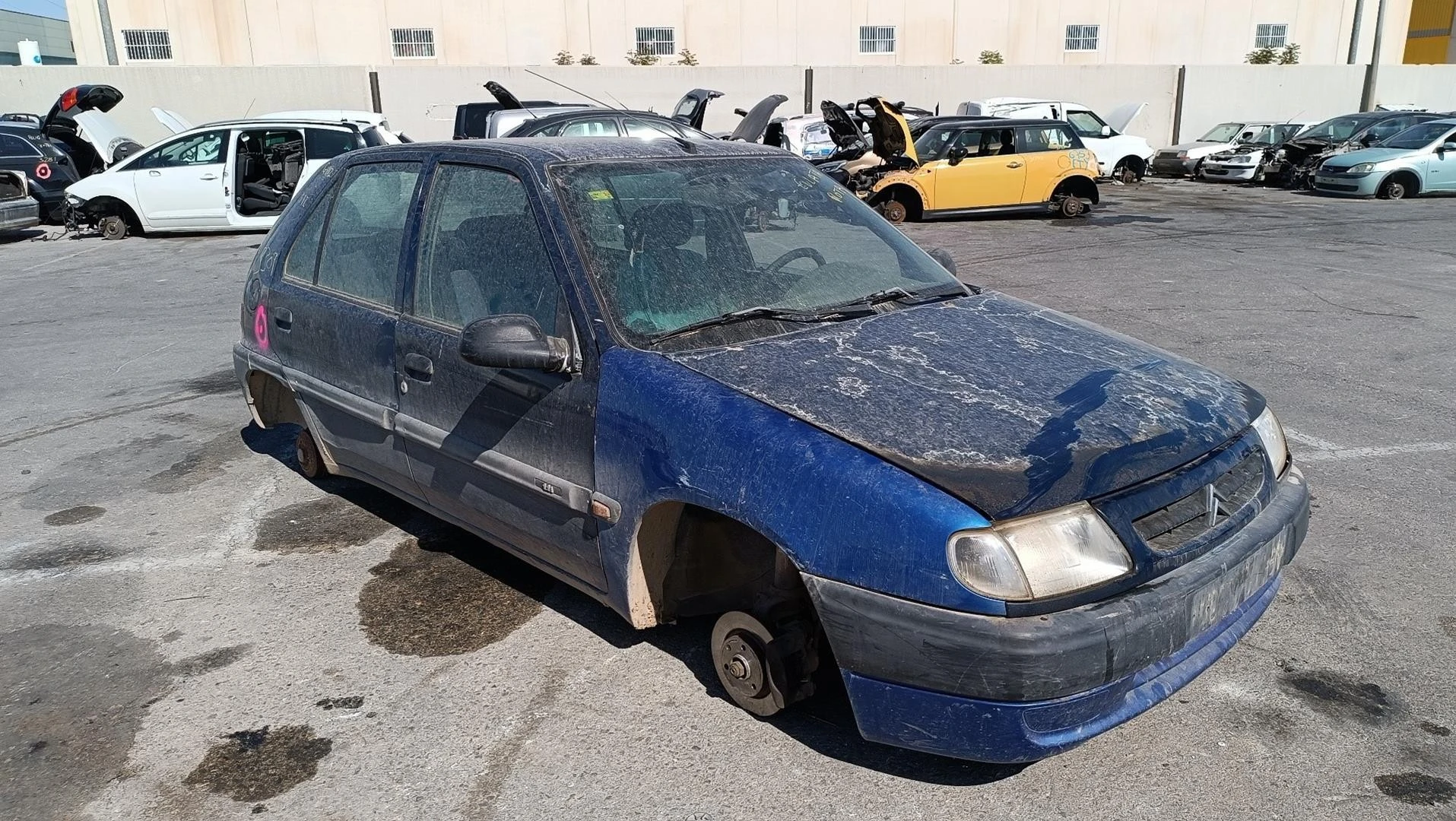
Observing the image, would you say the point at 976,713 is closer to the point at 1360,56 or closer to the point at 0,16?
the point at 1360,56

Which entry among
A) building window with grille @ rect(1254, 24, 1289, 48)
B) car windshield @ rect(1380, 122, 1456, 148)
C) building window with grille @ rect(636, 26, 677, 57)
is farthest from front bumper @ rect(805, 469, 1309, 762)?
building window with grille @ rect(1254, 24, 1289, 48)

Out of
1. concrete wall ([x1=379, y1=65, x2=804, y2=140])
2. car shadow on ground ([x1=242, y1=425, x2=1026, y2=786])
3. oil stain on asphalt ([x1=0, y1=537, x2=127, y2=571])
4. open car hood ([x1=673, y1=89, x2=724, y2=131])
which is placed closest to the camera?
car shadow on ground ([x1=242, y1=425, x2=1026, y2=786])

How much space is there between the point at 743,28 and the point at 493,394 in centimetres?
3496

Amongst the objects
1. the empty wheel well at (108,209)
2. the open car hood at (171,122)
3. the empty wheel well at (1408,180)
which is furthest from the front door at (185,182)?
the empty wheel well at (1408,180)

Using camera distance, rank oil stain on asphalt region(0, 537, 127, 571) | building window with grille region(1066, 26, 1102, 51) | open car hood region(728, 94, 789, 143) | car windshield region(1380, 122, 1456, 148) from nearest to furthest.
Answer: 1. oil stain on asphalt region(0, 537, 127, 571)
2. open car hood region(728, 94, 789, 143)
3. car windshield region(1380, 122, 1456, 148)
4. building window with grille region(1066, 26, 1102, 51)

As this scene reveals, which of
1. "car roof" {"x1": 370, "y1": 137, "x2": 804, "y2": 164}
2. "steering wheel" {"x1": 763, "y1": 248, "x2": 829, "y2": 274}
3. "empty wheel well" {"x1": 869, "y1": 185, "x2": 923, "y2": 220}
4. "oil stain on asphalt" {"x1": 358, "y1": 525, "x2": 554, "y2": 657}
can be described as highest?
"car roof" {"x1": 370, "y1": 137, "x2": 804, "y2": 164}

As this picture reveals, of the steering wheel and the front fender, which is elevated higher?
the steering wheel

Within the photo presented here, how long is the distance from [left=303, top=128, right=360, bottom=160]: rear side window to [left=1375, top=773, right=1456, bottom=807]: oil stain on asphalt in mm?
14309

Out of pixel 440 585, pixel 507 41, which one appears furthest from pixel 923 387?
pixel 507 41

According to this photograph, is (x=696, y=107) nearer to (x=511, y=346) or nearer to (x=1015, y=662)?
(x=511, y=346)

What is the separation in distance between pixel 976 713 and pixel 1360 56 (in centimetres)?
4504

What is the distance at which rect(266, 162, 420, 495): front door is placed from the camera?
407cm

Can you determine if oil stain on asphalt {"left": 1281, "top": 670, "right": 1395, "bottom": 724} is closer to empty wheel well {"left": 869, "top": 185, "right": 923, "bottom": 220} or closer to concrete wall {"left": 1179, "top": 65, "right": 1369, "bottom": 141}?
empty wheel well {"left": 869, "top": 185, "right": 923, "bottom": 220}

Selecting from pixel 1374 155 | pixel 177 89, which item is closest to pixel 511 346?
pixel 1374 155
